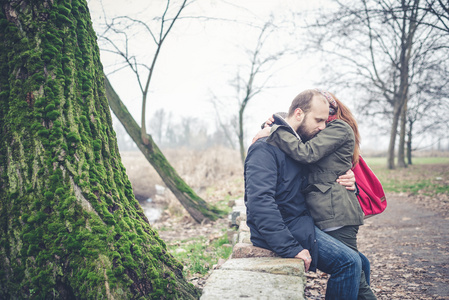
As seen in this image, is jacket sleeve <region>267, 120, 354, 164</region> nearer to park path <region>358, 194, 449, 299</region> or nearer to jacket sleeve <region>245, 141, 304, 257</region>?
jacket sleeve <region>245, 141, 304, 257</region>

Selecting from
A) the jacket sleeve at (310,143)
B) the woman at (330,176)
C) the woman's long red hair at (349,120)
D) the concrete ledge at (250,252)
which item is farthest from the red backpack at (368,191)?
the concrete ledge at (250,252)

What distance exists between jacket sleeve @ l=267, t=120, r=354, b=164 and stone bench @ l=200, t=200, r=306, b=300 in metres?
0.76

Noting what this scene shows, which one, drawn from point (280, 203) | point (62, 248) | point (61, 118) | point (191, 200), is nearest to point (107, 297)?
point (62, 248)

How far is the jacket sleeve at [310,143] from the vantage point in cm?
219


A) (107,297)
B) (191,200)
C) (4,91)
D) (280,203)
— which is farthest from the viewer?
(191,200)

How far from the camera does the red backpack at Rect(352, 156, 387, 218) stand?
2.49 meters

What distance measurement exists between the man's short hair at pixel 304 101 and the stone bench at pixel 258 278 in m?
1.18

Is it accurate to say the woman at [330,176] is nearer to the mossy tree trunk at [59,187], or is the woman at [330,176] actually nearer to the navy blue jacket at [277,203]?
the navy blue jacket at [277,203]

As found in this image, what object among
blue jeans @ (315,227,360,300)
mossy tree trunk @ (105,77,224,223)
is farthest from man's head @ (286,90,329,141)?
mossy tree trunk @ (105,77,224,223)

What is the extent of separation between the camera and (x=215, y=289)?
172 centimetres

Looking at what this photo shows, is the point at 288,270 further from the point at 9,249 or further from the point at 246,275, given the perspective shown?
the point at 9,249

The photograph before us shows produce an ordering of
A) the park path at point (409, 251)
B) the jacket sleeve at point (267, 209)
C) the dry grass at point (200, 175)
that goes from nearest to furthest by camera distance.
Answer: the jacket sleeve at point (267, 209) < the park path at point (409, 251) < the dry grass at point (200, 175)

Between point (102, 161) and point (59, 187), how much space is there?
0.38m

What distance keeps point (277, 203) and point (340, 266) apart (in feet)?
2.04
